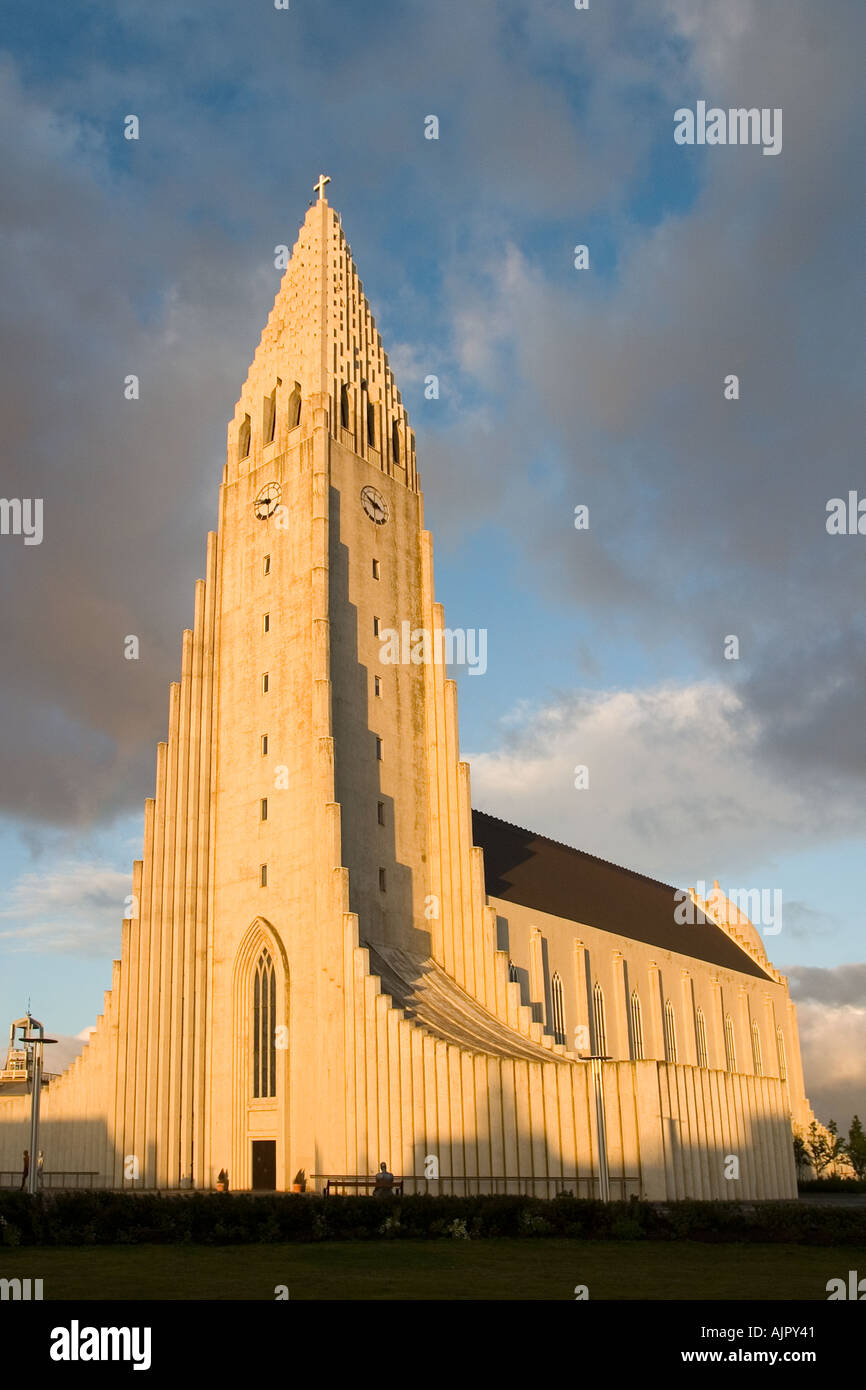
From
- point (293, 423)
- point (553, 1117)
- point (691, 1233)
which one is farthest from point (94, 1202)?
point (293, 423)

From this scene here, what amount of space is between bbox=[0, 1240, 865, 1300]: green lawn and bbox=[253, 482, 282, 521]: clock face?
38157mm

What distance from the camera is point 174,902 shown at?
171ft

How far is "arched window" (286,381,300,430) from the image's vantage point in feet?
189

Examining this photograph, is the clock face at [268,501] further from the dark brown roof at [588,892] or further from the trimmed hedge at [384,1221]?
the trimmed hedge at [384,1221]

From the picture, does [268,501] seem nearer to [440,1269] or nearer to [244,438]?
[244,438]

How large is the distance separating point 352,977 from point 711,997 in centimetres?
4186

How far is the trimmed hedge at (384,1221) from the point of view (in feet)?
79.9

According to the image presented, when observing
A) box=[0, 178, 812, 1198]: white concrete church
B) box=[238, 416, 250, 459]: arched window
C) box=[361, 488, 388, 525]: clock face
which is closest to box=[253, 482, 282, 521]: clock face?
box=[0, 178, 812, 1198]: white concrete church

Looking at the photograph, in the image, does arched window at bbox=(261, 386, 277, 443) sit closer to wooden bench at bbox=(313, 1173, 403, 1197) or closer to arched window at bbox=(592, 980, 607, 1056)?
arched window at bbox=(592, 980, 607, 1056)

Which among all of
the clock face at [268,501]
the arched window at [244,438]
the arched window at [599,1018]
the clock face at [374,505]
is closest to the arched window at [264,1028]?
the clock face at [268,501]

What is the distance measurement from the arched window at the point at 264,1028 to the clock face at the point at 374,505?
2080 cm

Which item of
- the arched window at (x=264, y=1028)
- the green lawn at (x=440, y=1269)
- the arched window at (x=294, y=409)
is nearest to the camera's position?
the green lawn at (x=440, y=1269)

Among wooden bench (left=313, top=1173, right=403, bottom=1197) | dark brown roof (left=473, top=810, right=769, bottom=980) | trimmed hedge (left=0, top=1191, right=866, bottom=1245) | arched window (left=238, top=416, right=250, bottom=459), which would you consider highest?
arched window (left=238, top=416, right=250, bottom=459)
